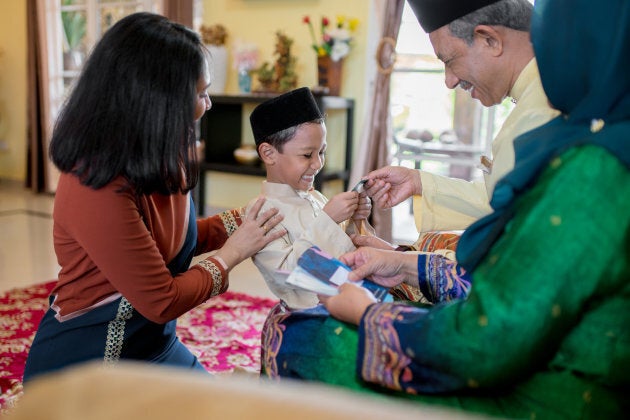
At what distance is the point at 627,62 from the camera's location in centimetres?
92

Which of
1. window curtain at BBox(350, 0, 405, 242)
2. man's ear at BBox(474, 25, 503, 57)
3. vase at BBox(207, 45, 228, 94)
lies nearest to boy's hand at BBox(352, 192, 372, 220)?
man's ear at BBox(474, 25, 503, 57)

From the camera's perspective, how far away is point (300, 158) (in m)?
2.01

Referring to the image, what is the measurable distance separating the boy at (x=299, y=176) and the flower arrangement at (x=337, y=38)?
2.74m

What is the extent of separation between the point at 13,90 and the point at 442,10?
687 cm

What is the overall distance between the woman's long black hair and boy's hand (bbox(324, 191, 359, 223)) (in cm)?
55

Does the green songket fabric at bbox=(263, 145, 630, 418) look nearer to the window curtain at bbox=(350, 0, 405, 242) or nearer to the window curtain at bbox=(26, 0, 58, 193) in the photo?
the window curtain at bbox=(350, 0, 405, 242)

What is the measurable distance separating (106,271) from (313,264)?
484mm

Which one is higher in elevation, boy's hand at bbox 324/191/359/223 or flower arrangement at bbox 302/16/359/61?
flower arrangement at bbox 302/16/359/61

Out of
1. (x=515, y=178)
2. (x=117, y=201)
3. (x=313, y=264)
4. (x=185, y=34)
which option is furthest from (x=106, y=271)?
(x=515, y=178)

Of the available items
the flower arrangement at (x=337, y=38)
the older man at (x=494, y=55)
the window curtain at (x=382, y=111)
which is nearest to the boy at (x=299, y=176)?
the older man at (x=494, y=55)

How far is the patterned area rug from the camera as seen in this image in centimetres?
249

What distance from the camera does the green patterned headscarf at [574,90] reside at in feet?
3.02

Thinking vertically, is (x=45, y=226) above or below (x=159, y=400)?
below

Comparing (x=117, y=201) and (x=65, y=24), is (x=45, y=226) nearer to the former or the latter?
(x=65, y=24)
